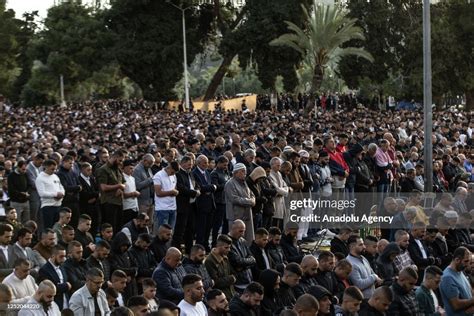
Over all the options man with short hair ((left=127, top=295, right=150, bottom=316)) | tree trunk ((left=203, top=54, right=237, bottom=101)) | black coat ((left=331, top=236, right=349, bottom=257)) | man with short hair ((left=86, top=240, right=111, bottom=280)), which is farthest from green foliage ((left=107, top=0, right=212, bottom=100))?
man with short hair ((left=127, top=295, right=150, bottom=316))

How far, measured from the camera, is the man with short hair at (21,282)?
993cm

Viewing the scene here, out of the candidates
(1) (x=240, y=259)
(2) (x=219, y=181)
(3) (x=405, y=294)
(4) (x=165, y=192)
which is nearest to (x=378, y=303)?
(3) (x=405, y=294)

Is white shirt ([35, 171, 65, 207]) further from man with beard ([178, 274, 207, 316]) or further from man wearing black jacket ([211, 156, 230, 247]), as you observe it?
man with beard ([178, 274, 207, 316])

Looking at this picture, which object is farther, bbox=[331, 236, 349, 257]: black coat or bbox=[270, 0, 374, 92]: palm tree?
bbox=[270, 0, 374, 92]: palm tree

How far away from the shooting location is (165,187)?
15.2 metres

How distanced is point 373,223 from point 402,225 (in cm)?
270

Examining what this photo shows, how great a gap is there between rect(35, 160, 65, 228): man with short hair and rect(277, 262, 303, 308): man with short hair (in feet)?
18.1

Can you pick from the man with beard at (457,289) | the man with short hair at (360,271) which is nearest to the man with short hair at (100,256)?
the man with short hair at (360,271)

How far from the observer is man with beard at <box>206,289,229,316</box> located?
9.49m

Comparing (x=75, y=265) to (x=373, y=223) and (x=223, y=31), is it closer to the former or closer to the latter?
(x=373, y=223)

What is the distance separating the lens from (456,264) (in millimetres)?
10641

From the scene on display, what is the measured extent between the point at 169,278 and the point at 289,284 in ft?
4.26

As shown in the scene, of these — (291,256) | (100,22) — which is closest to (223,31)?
(100,22)

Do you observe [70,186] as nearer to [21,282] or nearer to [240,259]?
[240,259]
